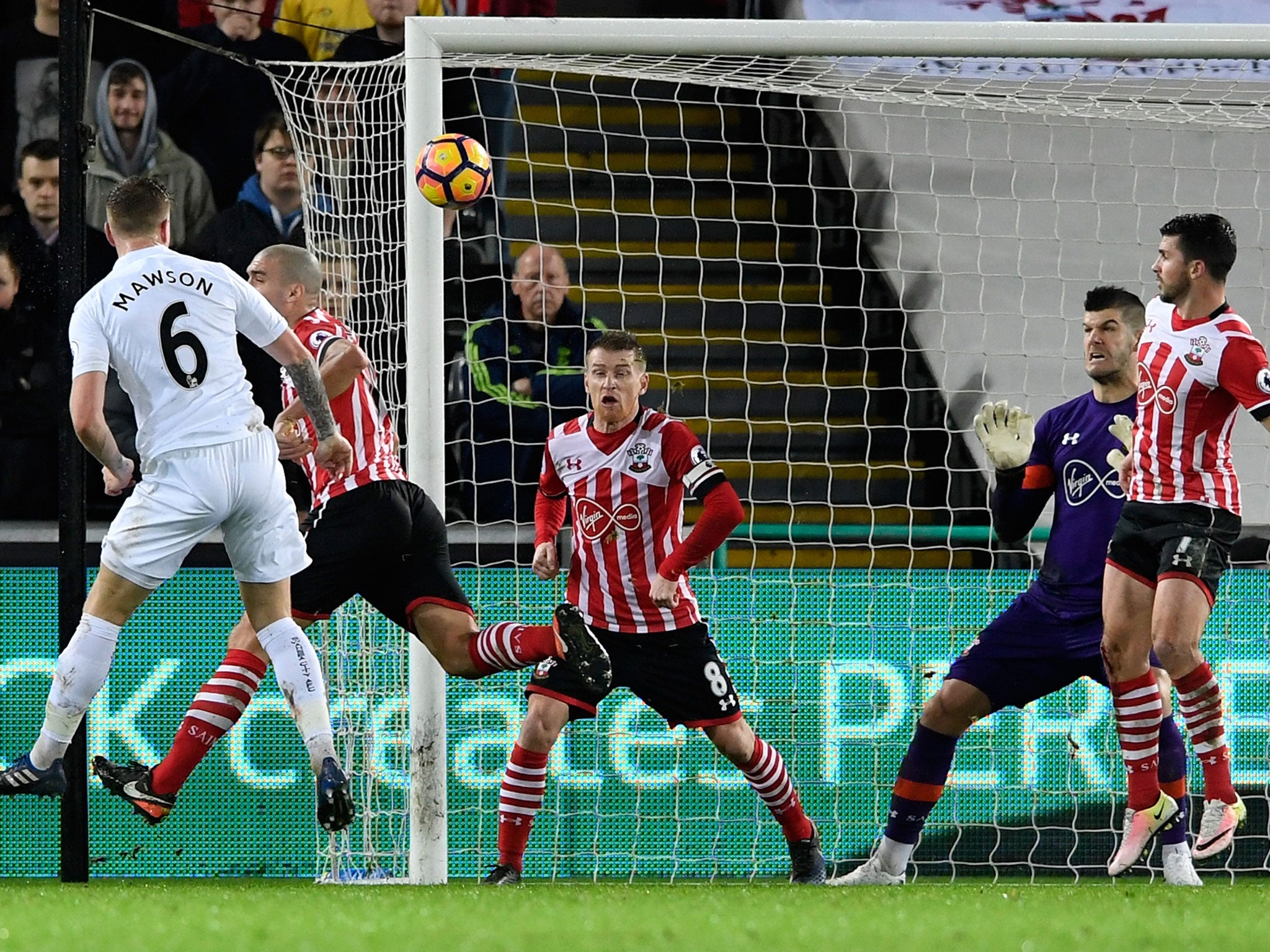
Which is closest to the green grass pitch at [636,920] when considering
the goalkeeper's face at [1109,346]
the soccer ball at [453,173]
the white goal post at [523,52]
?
the white goal post at [523,52]

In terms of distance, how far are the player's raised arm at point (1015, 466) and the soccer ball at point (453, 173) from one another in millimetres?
1927

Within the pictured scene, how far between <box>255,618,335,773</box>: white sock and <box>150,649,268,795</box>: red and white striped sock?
55 cm

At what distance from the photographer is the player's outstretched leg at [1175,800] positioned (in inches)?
231

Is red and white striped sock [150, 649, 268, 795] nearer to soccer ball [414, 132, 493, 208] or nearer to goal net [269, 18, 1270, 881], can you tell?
goal net [269, 18, 1270, 881]

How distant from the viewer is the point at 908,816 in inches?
239

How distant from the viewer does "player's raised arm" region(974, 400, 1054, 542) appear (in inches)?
244

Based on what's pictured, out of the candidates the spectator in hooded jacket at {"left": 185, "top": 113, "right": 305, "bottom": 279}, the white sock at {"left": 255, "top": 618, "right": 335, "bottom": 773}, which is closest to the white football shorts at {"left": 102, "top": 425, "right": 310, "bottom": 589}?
the white sock at {"left": 255, "top": 618, "right": 335, "bottom": 773}

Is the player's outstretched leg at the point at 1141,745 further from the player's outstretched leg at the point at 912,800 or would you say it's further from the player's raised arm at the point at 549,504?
the player's raised arm at the point at 549,504

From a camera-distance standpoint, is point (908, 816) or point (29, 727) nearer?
point (908, 816)

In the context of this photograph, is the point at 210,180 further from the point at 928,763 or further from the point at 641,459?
the point at 928,763

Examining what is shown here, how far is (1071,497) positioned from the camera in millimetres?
6180

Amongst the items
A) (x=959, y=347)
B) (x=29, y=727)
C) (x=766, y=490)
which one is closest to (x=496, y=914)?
(x=29, y=727)

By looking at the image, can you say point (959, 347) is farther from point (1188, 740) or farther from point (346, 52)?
point (346, 52)

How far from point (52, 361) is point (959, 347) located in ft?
15.3
